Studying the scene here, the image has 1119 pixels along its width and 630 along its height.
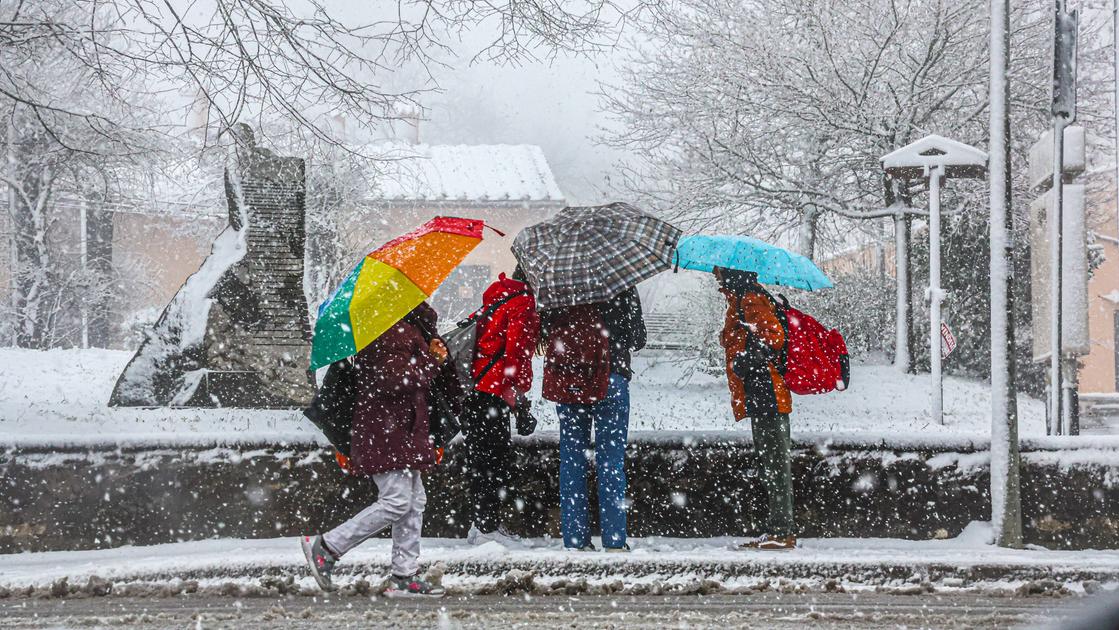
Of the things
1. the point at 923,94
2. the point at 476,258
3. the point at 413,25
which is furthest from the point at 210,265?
the point at 476,258

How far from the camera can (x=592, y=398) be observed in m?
6.11

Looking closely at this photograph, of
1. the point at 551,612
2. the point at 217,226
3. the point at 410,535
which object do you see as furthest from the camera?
the point at 217,226

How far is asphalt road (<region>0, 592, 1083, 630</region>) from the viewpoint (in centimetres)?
502

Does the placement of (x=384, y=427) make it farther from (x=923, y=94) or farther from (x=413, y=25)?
(x=923, y=94)

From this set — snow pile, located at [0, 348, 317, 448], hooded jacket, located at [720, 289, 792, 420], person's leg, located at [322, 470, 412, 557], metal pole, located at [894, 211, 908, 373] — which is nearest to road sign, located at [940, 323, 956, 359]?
metal pole, located at [894, 211, 908, 373]

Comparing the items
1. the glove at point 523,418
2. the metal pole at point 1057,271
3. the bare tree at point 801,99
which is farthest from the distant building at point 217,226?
the glove at point 523,418

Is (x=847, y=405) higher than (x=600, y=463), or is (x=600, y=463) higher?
(x=600, y=463)

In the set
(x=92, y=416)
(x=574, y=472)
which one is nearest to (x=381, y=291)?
(x=574, y=472)

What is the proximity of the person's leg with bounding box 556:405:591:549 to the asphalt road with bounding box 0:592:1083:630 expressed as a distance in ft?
1.93

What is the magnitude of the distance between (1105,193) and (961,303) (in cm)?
738

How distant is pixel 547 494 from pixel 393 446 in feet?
5.22

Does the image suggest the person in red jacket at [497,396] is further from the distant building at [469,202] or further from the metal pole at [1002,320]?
the distant building at [469,202]

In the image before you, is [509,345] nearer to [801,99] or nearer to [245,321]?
[245,321]

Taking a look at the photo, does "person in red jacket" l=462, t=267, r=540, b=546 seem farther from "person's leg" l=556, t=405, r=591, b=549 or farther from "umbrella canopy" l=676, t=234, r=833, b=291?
"umbrella canopy" l=676, t=234, r=833, b=291
